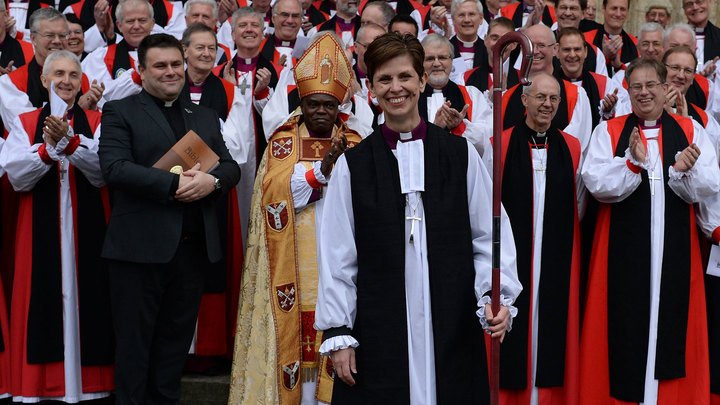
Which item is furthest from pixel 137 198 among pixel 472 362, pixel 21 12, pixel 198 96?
pixel 21 12

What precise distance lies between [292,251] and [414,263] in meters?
1.82

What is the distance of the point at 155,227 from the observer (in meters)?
5.25

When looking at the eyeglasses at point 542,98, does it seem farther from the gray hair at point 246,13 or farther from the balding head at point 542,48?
the gray hair at point 246,13

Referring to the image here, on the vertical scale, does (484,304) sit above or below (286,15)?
below

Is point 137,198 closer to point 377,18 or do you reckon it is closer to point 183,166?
point 183,166

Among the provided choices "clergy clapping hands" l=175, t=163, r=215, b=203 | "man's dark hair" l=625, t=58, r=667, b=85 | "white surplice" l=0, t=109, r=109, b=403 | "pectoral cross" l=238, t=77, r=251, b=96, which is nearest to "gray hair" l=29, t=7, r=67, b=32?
"white surplice" l=0, t=109, r=109, b=403

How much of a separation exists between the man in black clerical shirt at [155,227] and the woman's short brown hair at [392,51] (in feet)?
5.05

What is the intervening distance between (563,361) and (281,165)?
6.95 feet

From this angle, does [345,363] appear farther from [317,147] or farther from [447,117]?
[447,117]

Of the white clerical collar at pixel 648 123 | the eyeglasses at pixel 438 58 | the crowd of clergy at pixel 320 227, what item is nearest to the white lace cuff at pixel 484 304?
the crowd of clergy at pixel 320 227

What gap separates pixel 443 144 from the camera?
13.5 feet

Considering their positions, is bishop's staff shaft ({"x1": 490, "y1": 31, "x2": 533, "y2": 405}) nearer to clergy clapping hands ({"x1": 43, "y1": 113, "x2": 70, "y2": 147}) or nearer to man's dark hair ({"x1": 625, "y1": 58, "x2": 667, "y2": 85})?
man's dark hair ({"x1": 625, "y1": 58, "x2": 667, "y2": 85})

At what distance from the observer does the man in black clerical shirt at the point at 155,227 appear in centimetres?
523

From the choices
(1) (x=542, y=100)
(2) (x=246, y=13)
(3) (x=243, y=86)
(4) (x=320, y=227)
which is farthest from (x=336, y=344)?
(2) (x=246, y=13)
